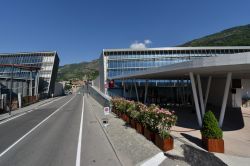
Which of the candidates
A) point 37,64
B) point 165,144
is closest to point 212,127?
point 165,144

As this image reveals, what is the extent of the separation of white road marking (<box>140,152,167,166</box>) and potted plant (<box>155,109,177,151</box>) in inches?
34.4

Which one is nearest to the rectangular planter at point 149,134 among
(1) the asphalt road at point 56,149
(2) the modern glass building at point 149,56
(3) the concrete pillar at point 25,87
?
(1) the asphalt road at point 56,149

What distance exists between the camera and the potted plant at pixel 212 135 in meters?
11.5

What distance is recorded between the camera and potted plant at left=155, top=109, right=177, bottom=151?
37.4 ft

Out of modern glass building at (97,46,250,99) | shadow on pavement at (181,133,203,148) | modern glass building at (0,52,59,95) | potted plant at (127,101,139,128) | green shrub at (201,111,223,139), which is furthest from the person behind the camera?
modern glass building at (0,52,59,95)

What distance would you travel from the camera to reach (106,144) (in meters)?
13.4

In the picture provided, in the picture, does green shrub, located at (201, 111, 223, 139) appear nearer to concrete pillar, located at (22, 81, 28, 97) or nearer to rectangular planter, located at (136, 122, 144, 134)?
rectangular planter, located at (136, 122, 144, 134)

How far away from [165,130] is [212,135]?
2299mm

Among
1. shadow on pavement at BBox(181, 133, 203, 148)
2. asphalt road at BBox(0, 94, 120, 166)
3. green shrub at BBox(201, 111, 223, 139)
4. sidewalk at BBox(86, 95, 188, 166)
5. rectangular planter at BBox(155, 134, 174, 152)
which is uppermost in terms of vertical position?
green shrub at BBox(201, 111, 223, 139)

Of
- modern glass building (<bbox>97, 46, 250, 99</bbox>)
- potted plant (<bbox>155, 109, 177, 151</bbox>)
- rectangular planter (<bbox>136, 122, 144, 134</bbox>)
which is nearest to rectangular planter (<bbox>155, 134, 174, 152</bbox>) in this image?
potted plant (<bbox>155, 109, 177, 151</bbox>)

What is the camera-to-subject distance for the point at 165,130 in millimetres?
11711

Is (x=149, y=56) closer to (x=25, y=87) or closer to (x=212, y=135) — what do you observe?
(x=25, y=87)

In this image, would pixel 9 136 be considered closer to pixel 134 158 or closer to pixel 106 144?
pixel 106 144

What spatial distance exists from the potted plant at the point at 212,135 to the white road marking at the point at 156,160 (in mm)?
2621
